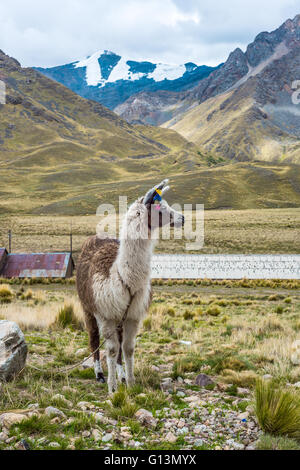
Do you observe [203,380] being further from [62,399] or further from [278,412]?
[62,399]

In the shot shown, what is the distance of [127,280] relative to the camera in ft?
17.0

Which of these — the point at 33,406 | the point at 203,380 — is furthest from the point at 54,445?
the point at 203,380

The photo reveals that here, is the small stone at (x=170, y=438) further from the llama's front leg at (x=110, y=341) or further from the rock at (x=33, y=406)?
the llama's front leg at (x=110, y=341)

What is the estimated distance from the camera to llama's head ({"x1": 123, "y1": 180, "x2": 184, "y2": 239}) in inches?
206

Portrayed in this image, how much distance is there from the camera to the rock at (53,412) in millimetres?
4076

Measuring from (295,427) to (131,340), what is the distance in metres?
2.51

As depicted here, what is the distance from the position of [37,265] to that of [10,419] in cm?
1904

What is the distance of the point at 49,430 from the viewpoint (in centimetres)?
374

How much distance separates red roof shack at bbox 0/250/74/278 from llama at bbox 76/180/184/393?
16.7 meters

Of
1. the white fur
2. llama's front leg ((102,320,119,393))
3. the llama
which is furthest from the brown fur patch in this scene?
llama's front leg ((102,320,119,393))

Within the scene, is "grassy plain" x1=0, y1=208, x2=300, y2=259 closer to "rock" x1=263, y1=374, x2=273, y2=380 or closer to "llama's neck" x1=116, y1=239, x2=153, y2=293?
"llama's neck" x1=116, y1=239, x2=153, y2=293
